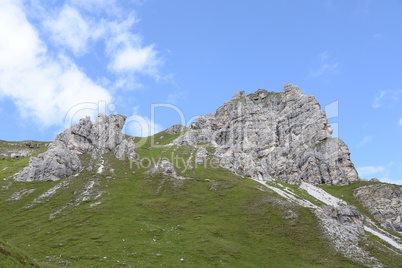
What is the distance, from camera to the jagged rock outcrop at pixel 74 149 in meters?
141

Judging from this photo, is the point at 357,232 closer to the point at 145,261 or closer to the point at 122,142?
the point at 145,261

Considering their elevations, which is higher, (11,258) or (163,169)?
(163,169)

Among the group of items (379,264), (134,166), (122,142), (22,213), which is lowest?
(379,264)

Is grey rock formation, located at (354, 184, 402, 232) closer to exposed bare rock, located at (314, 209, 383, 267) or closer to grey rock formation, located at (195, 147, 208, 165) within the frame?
exposed bare rock, located at (314, 209, 383, 267)

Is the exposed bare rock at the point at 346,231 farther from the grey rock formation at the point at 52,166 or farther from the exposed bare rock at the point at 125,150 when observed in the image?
the grey rock formation at the point at 52,166

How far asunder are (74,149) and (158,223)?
97.4 m

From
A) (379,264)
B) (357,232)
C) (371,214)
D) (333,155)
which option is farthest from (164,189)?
(333,155)

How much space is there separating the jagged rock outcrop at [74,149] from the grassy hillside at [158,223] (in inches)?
278

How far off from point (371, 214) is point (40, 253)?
137 m

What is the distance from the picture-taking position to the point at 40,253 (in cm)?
7169

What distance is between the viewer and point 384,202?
150500mm

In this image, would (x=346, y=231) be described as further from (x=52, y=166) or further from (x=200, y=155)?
(x=52, y=166)

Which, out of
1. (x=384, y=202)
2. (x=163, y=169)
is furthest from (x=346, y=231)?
(x=163, y=169)

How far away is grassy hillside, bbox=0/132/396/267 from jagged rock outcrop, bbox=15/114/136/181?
23.2 feet
